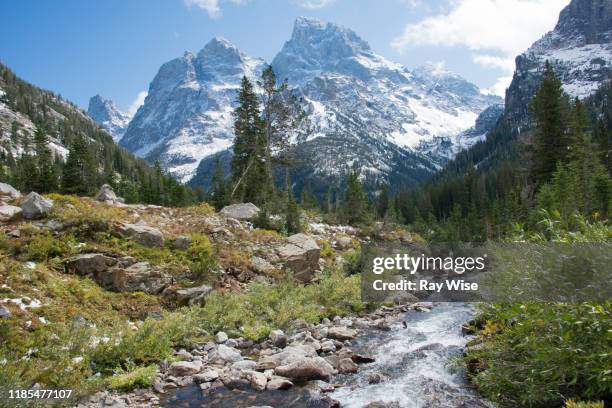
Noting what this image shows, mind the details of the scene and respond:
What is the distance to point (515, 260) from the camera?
8234 millimetres

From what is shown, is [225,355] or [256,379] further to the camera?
[225,355]

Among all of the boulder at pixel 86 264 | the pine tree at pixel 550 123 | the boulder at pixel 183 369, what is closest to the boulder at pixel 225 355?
the boulder at pixel 183 369

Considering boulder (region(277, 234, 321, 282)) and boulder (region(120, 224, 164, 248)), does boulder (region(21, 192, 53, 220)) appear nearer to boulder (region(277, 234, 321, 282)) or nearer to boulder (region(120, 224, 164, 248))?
boulder (region(120, 224, 164, 248))

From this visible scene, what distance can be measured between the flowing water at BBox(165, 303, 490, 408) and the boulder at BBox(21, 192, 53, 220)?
1013cm

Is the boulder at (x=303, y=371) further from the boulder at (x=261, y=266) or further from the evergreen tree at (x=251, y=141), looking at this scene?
the evergreen tree at (x=251, y=141)

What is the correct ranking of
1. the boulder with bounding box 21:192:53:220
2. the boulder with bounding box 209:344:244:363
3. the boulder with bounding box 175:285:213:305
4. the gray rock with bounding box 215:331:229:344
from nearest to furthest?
the boulder with bounding box 209:344:244:363 < the gray rock with bounding box 215:331:229:344 < the boulder with bounding box 175:285:213:305 < the boulder with bounding box 21:192:53:220

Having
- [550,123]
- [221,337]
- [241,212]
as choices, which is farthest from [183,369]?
[550,123]

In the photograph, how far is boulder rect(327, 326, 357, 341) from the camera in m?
14.1

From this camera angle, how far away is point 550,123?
42.1 m

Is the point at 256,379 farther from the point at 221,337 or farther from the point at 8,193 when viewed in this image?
the point at 8,193

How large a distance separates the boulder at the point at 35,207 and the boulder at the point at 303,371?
1127cm

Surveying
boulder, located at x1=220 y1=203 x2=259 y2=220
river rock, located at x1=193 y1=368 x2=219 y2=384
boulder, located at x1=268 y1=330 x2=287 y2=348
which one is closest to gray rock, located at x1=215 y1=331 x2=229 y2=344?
boulder, located at x1=268 y1=330 x2=287 y2=348

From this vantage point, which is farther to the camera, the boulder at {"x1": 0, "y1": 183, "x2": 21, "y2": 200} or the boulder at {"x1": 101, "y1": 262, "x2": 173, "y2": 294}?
the boulder at {"x1": 0, "y1": 183, "x2": 21, "y2": 200}

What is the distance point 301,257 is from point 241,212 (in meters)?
7.69
